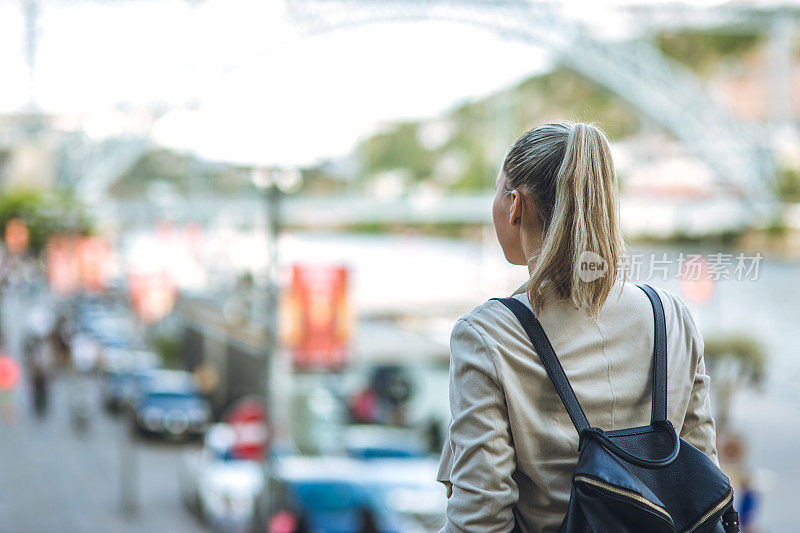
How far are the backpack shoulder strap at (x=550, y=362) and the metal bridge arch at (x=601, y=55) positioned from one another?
28.3 meters

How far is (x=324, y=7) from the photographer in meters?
28.6

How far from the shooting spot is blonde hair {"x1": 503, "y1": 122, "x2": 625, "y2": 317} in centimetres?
111

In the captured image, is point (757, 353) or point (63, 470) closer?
point (757, 353)

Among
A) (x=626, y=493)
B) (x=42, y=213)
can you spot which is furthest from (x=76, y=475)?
(x=626, y=493)

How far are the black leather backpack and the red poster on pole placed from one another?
8820 millimetres

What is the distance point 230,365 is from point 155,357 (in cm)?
396

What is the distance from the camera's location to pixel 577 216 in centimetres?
110

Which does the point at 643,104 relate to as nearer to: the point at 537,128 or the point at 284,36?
the point at 284,36

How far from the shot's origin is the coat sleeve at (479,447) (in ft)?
3.46

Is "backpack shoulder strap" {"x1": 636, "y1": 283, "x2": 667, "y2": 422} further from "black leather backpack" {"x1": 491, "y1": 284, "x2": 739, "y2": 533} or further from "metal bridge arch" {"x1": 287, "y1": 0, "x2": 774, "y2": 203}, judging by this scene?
"metal bridge arch" {"x1": 287, "y1": 0, "x2": 774, "y2": 203}

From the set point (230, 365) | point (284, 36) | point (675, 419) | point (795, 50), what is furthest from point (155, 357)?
point (675, 419)

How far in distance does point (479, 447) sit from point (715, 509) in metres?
0.28

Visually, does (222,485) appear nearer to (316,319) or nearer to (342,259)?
(316,319)

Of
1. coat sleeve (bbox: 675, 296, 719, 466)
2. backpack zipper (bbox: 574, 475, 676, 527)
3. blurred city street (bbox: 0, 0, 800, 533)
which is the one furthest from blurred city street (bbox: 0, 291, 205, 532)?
backpack zipper (bbox: 574, 475, 676, 527)
